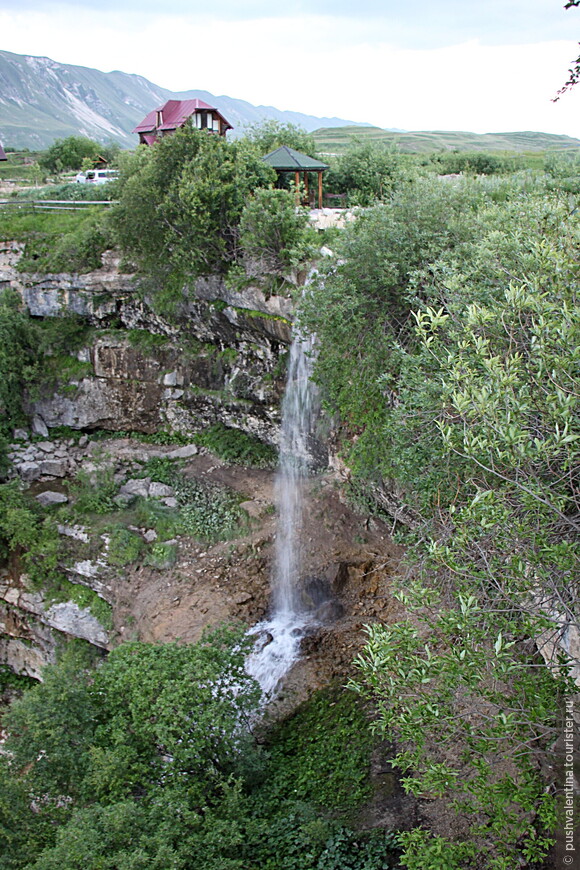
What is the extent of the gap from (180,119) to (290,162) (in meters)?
16.9

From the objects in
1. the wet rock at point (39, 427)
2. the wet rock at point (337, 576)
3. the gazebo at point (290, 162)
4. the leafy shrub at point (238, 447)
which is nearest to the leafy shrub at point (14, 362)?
the wet rock at point (39, 427)

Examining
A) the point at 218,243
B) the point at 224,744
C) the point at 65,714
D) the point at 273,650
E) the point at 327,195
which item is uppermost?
the point at 327,195

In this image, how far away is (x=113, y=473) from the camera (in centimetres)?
1859

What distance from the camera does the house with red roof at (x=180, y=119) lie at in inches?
1302

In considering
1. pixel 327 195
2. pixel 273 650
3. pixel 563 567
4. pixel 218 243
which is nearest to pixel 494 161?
pixel 327 195

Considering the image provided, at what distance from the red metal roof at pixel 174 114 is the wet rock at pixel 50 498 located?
Result: 24.0 meters

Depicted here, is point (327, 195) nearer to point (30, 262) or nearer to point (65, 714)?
point (30, 262)

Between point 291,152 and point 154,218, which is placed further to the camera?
point 291,152

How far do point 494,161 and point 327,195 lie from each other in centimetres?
1166

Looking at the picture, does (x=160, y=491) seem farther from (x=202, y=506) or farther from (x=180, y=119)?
(x=180, y=119)

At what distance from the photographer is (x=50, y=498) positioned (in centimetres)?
1811

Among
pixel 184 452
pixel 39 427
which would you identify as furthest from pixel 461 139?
pixel 39 427

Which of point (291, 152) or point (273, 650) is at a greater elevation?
point (291, 152)

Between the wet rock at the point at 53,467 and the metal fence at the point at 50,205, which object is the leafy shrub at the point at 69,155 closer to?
the metal fence at the point at 50,205
